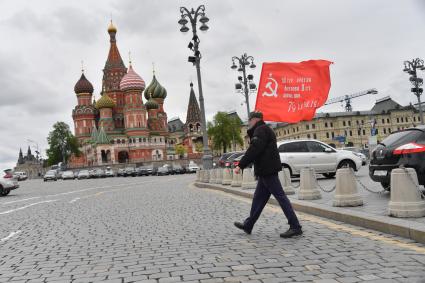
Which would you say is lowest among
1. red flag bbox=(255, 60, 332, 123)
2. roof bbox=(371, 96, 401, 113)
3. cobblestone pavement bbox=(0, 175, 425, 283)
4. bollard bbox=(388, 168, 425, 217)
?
cobblestone pavement bbox=(0, 175, 425, 283)

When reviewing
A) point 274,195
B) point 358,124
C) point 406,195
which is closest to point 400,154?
point 406,195

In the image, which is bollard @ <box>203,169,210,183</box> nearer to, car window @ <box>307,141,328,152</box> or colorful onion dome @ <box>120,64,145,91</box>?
car window @ <box>307,141,328,152</box>

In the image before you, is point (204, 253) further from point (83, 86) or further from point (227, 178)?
point (83, 86)

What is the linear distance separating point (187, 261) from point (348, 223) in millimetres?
3393

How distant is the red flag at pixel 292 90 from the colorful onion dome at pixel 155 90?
117085 millimetres

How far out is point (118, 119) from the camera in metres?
116

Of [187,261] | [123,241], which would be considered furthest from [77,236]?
[187,261]

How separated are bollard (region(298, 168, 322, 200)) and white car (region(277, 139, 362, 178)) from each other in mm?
7491

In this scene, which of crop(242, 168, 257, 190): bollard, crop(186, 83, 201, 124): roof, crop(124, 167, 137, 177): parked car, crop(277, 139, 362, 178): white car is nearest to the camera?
crop(242, 168, 257, 190): bollard

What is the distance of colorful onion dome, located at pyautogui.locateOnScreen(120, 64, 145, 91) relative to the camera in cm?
10797

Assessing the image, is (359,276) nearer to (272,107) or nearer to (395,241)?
(395,241)

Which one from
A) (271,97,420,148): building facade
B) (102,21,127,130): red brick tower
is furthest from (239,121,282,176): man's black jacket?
(271,97,420,148): building facade

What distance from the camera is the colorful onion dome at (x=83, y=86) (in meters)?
119

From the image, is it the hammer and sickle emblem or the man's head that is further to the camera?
the hammer and sickle emblem
